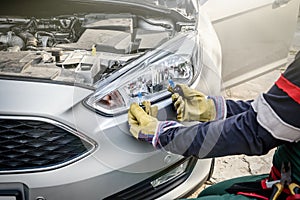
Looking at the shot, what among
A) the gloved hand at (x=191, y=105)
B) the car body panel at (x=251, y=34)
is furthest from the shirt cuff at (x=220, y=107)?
the car body panel at (x=251, y=34)

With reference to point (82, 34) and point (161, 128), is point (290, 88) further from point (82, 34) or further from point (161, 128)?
point (82, 34)

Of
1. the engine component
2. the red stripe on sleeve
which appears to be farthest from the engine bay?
the red stripe on sleeve

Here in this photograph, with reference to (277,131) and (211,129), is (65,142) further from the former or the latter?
(277,131)

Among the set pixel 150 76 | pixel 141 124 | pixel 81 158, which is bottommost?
pixel 81 158

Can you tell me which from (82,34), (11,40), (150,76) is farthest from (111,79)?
(11,40)

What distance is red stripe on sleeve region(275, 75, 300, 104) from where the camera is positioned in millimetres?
1032

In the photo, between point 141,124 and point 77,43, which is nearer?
point 141,124

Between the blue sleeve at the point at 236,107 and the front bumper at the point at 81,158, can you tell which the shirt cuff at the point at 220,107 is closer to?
the blue sleeve at the point at 236,107

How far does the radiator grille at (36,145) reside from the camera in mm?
1341

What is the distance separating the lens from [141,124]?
138cm

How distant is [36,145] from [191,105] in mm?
597

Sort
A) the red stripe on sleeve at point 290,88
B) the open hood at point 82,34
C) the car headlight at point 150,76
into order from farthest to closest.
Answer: the open hood at point 82,34 → the car headlight at point 150,76 → the red stripe on sleeve at point 290,88

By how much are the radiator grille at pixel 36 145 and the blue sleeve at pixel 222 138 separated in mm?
307

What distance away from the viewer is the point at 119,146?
140 cm
